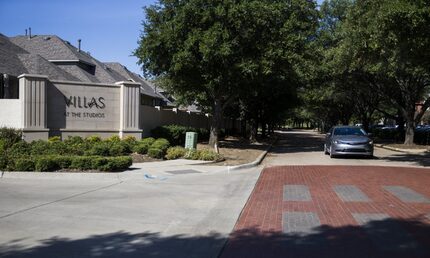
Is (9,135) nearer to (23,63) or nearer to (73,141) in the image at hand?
(73,141)

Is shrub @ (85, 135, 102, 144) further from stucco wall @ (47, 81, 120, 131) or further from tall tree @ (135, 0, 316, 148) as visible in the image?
tall tree @ (135, 0, 316, 148)

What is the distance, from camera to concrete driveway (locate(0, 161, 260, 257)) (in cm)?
659

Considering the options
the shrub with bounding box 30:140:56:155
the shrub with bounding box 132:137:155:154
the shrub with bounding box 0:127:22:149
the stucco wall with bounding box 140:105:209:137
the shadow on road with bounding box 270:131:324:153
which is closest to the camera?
the shrub with bounding box 30:140:56:155

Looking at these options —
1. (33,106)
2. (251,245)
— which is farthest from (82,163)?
(251,245)

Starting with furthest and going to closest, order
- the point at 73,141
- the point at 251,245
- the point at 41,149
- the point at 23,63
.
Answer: the point at 23,63, the point at 73,141, the point at 41,149, the point at 251,245

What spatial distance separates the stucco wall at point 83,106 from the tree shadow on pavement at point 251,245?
15244mm

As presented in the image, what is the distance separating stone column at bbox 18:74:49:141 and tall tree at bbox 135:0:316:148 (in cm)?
645

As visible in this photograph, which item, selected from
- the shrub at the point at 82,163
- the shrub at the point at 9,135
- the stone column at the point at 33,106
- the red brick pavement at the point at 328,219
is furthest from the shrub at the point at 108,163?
the stone column at the point at 33,106

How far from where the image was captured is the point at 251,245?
22.1 ft

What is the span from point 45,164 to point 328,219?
9.06 metres

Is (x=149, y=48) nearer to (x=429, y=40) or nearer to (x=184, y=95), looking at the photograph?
(x=184, y=95)

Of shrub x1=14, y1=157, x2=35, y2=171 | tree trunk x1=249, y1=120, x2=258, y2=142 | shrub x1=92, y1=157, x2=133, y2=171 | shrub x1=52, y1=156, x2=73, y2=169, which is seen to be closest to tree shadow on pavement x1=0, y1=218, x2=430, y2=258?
shrub x1=92, y1=157, x2=133, y2=171

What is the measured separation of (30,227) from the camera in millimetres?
7602

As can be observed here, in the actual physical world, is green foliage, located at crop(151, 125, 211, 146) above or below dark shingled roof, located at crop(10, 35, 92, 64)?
below
